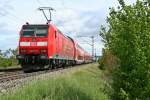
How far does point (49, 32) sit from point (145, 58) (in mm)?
20359

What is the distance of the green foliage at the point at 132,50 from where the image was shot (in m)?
11.3

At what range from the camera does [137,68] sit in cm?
1137

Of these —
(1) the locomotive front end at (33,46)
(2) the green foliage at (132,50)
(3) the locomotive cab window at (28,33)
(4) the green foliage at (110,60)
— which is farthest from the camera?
(3) the locomotive cab window at (28,33)

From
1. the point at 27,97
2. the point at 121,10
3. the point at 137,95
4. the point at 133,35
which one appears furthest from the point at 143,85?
the point at 27,97

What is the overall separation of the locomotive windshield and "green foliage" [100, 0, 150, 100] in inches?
761

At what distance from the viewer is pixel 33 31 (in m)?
31.1

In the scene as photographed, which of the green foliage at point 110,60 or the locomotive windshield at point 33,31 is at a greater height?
the locomotive windshield at point 33,31

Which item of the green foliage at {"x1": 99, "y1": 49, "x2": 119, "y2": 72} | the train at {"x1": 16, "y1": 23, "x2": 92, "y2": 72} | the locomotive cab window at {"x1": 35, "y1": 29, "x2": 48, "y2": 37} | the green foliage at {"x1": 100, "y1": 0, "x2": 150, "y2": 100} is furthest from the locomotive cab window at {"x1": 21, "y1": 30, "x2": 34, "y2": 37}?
the green foliage at {"x1": 100, "y1": 0, "x2": 150, "y2": 100}

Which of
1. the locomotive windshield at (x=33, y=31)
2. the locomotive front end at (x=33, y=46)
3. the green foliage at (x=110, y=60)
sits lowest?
the green foliage at (x=110, y=60)

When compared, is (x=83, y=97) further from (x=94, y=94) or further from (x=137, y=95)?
(x=137, y=95)

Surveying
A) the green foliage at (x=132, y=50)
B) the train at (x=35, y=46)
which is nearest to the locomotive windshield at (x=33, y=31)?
the train at (x=35, y=46)

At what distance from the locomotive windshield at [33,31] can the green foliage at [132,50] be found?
63.4ft

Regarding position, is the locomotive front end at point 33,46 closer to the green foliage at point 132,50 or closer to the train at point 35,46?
the train at point 35,46

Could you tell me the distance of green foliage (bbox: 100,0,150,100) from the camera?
11.3 meters
